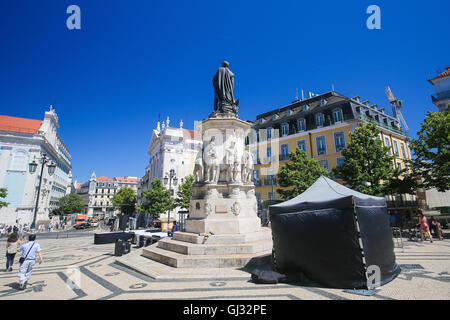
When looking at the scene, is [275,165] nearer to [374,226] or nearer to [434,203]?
[434,203]

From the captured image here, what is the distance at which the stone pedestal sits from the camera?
7125 millimetres

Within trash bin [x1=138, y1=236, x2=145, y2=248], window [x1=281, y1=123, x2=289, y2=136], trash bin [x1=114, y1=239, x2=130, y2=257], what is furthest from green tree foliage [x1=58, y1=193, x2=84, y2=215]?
trash bin [x1=114, y1=239, x2=130, y2=257]

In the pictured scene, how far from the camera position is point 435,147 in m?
16.5

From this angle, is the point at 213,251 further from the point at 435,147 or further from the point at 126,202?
the point at 126,202

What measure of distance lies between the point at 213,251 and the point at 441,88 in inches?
1480

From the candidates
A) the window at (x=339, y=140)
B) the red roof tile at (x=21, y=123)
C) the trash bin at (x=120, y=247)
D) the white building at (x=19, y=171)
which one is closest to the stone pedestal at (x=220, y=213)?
the trash bin at (x=120, y=247)

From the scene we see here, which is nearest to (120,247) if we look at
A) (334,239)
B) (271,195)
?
(334,239)

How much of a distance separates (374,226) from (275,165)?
26.8 metres

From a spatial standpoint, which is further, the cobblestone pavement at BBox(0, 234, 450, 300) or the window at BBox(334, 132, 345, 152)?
the window at BBox(334, 132, 345, 152)

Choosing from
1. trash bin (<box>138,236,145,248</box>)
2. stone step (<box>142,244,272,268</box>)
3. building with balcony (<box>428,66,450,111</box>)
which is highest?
building with balcony (<box>428,66,450,111</box>)

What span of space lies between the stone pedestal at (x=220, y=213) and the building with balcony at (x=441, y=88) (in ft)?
105

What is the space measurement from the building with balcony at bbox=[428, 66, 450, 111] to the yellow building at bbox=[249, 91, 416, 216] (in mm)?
4861

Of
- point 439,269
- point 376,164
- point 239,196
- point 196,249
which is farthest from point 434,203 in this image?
point 196,249

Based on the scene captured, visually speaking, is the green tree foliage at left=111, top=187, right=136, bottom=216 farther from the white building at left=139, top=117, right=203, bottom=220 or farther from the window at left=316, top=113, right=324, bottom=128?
the window at left=316, top=113, right=324, bottom=128
